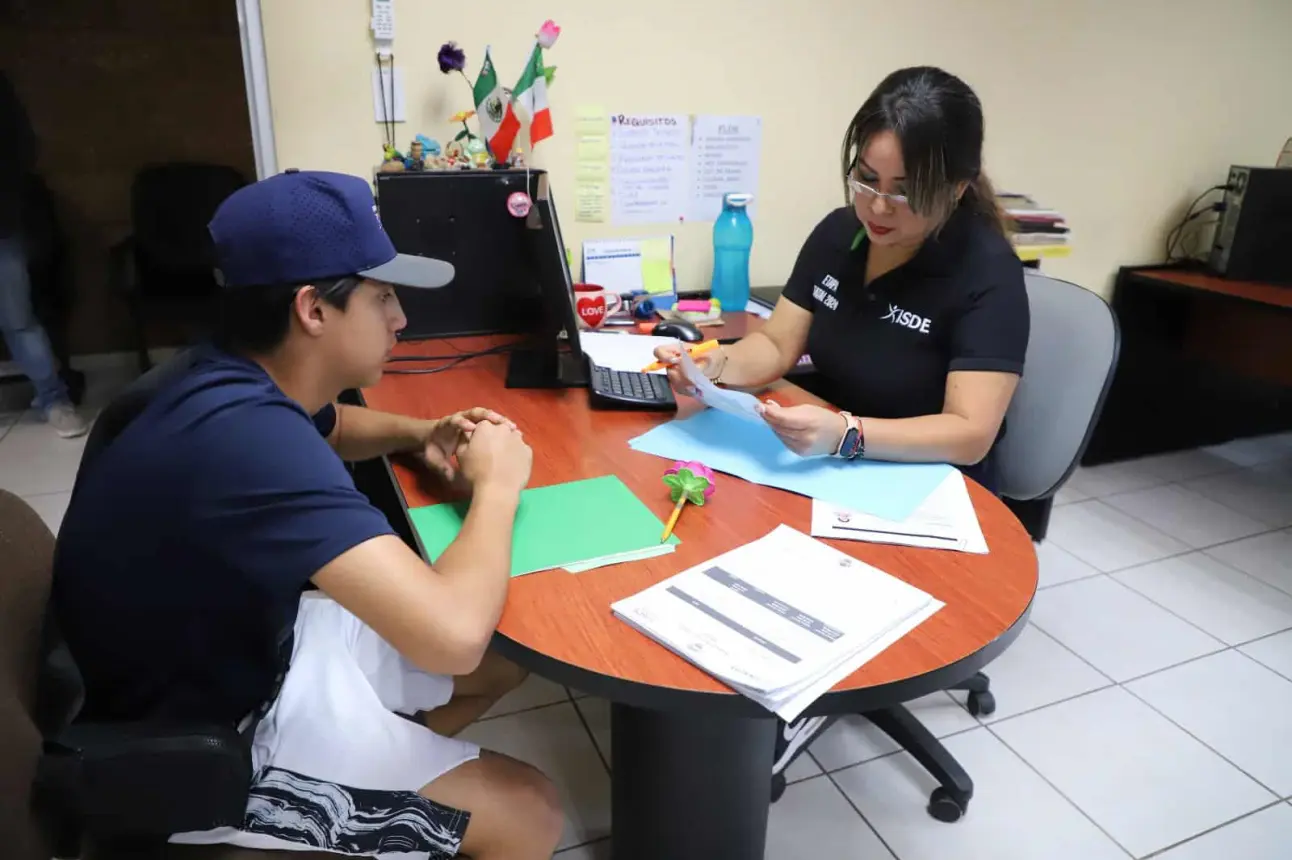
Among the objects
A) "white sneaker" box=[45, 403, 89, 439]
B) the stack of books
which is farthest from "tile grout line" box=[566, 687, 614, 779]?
"white sneaker" box=[45, 403, 89, 439]

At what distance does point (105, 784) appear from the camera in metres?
0.85

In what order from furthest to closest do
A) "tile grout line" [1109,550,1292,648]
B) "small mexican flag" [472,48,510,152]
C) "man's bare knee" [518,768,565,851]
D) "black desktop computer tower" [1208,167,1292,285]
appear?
"black desktop computer tower" [1208,167,1292,285]
"tile grout line" [1109,550,1292,648]
"small mexican flag" [472,48,510,152]
"man's bare knee" [518,768,565,851]

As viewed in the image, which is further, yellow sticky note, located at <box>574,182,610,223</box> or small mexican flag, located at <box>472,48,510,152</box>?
yellow sticky note, located at <box>574,182,610,223</box>

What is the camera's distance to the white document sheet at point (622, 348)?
→ 1.82 metres

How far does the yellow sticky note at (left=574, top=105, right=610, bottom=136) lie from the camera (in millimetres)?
2256

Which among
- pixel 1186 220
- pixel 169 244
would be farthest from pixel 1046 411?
pixel 169 244

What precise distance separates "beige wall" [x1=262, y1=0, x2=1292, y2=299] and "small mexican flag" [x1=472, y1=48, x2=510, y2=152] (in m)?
0.12

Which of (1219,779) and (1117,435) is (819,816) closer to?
(1219,779)

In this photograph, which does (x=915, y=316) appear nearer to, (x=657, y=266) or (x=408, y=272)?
(x=408, y=272)

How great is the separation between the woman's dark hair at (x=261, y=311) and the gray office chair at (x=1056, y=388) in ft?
4.46

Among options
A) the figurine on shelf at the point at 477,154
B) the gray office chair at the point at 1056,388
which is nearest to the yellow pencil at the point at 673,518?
the gray office chair at the point at 1056,388

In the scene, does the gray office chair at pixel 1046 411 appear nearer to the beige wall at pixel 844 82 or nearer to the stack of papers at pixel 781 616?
the stack of papers at pixel 781 616

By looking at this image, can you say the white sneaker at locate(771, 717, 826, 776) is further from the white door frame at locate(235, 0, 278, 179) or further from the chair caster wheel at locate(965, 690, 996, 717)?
the white door frame at locate(235, 0, 278, 179)

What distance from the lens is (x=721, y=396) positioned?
4.49ft
